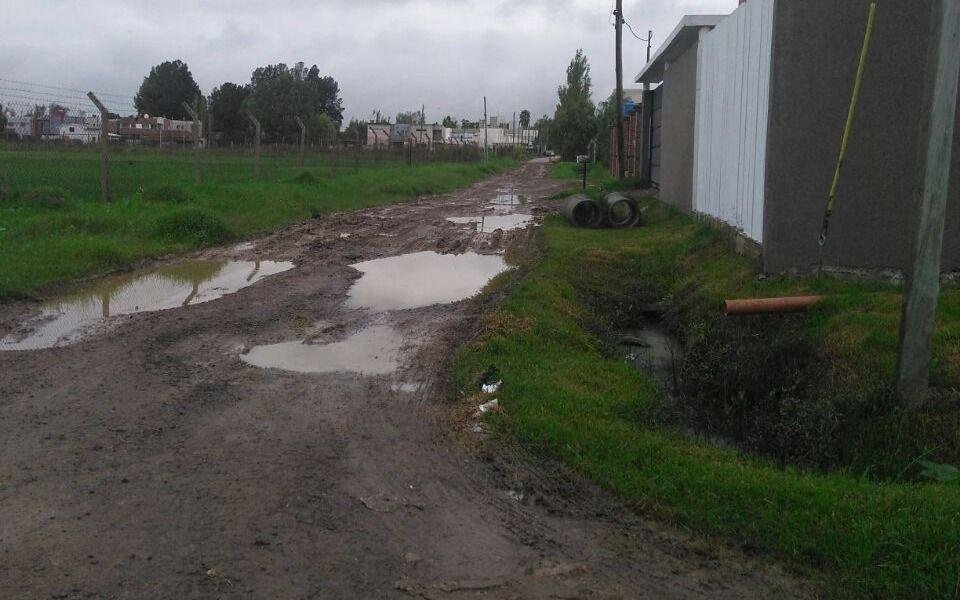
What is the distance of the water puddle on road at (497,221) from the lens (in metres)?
18.1

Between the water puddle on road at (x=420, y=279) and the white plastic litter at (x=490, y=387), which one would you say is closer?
the white plastic litter at (x=490, y=387)

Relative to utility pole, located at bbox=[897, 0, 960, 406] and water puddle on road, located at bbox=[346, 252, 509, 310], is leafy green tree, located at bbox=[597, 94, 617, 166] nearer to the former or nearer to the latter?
water puddle on road, located at bbox=[346, 252, 509, 310]

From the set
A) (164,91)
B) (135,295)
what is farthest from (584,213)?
(164,91)

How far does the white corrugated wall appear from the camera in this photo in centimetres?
1008

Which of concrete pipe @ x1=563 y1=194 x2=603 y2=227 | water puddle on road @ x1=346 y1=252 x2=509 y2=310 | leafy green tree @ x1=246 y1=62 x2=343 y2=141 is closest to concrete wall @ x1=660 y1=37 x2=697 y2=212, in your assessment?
concrete pipe @ x1=563 y1=194 x2=603 y2=227

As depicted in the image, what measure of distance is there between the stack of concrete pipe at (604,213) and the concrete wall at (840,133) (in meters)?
7.93

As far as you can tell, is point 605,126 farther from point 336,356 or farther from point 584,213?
point 336,356

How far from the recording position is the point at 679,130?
17.9 meters

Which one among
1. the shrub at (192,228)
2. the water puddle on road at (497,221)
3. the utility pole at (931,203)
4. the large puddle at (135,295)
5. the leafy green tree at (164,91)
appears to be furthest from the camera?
the leafy green tree at (164,91)

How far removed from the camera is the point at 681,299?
1063 centimetres

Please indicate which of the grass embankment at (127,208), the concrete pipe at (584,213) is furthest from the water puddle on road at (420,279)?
the concrete pipe at (584,213)

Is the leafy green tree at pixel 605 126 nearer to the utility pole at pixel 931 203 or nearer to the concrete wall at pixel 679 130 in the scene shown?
the concrete wall at pixel 679 130

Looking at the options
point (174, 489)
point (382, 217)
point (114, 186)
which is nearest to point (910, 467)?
point (174, 489)

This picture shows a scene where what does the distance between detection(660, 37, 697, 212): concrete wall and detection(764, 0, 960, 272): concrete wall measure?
23.0 ft
